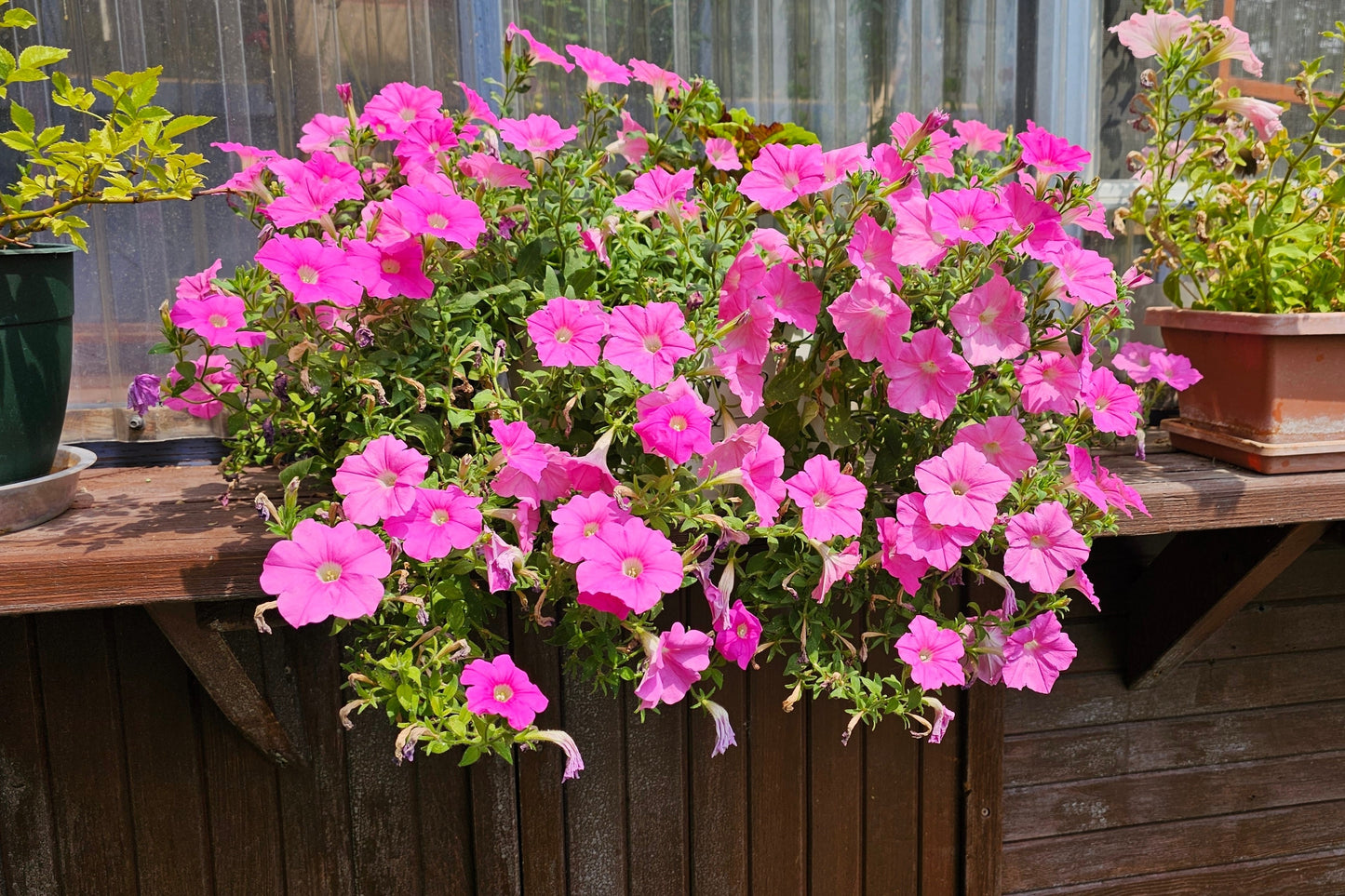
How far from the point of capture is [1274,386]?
4.40ft

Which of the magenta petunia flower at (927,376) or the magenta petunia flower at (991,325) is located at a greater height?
the magenta petunia flower at (991,325)

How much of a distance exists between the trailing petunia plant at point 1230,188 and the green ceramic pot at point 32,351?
1.27 m

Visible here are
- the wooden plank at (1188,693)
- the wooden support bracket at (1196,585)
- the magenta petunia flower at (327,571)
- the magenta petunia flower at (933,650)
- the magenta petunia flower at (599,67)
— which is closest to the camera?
the magenta petunia flower at (327,571)

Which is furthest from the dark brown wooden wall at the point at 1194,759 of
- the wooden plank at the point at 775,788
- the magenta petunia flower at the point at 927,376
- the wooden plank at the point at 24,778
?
the wooden plank at the point at 24,778

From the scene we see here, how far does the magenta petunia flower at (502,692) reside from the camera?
2.82 feet

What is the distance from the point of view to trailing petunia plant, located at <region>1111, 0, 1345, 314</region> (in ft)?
4.05

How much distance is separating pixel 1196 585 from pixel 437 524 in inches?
52.3

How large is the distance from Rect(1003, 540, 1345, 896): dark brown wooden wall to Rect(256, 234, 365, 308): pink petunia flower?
138cm

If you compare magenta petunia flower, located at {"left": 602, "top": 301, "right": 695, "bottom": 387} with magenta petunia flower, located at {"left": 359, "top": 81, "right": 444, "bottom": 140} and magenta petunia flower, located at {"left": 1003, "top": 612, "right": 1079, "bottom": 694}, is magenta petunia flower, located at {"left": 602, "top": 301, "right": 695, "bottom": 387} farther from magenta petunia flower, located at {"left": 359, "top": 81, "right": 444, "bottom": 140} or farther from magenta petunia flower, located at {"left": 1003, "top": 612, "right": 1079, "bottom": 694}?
magenta petunia flower, located at {"left": 1003, "top": 612, "right": 1079, "bottom": 694}

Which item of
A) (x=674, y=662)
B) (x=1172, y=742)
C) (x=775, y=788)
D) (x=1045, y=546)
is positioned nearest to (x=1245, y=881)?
(x=1172, y=742)

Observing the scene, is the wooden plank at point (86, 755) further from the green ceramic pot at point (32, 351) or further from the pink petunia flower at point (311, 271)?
the pink petunia flower at point (311, 271)

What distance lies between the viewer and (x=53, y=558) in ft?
3.33

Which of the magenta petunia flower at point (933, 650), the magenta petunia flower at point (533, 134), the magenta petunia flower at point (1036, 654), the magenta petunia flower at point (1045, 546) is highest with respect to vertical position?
the magenta petunia flower at point (533, 134)

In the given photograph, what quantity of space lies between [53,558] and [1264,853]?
2083 mm
